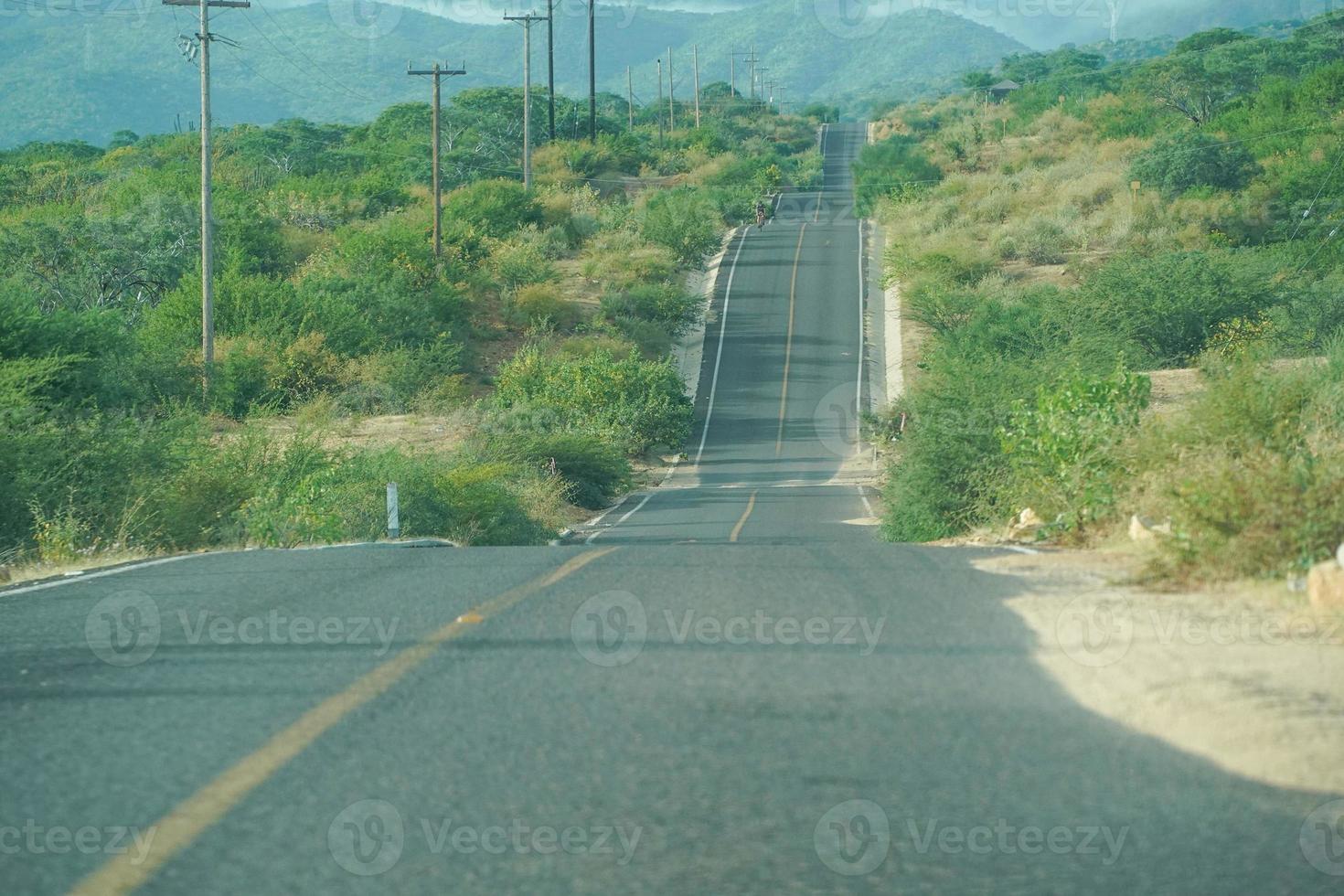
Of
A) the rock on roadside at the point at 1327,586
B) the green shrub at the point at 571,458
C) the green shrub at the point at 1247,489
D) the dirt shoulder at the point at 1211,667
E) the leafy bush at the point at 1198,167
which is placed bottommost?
the green shrub at the point at 571,458

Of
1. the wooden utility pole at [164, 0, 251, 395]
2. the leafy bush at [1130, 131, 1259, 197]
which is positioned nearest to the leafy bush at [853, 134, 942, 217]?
the leafy bush at [1130, 131, 1259, 197]

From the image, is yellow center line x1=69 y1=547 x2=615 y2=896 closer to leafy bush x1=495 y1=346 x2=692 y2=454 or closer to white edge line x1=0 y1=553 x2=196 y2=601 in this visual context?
white edge line x1=0 y1=553 x2=196 y2=601

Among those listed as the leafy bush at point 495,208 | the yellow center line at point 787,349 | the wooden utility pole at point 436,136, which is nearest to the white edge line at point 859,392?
the yellow center line at point 787,349

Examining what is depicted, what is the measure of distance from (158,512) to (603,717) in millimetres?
14655

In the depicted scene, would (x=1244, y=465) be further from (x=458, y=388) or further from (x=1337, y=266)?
(x=1337, y=266)

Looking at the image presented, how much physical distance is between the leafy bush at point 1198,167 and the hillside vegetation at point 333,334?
26.0 meters

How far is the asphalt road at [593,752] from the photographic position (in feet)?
14.5

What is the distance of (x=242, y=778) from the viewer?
522cm

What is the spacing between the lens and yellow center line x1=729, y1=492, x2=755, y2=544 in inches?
1059

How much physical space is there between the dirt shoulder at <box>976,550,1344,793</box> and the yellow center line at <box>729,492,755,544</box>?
17.6m

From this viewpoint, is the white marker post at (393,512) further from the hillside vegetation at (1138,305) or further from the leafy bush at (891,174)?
the leafy bush at (891,174)

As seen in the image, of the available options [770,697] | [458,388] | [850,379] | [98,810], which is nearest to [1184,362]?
[850,379]

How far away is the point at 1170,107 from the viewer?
4156 inches

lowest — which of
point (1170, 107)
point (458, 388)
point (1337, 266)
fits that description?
point (458, 388)
